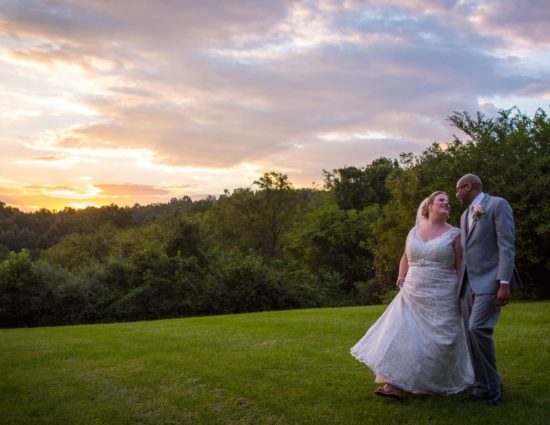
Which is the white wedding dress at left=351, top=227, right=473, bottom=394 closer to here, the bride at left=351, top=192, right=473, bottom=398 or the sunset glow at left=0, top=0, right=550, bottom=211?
the bride at left=351, top=192, right=473, bottom=398

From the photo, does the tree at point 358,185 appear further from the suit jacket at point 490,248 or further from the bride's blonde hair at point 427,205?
the suit jacket at point 490,248

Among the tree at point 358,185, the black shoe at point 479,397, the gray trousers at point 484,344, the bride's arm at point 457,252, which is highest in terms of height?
the tree at point 358,185

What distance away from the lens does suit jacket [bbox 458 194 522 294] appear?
6.29m

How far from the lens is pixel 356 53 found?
19.7 metres

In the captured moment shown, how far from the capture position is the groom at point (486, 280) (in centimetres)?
628

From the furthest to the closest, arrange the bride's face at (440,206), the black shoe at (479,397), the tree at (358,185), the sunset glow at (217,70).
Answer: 1. the tree at (358,185)
2. the sunset glow at (217,70)
3. the bride's face at (440,206)
4. the black shoe at (479,397)

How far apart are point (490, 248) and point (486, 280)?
41 cm

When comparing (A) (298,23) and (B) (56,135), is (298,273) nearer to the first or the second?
(B) (56,135)

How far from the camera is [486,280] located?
6367 mm

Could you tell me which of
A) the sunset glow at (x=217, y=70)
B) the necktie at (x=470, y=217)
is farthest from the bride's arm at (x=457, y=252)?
the sunset glow at (x=217, y=70)

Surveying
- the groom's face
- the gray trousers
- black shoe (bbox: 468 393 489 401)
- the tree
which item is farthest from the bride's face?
the tree

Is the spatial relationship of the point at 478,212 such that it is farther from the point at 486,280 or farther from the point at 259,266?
the point at 259,266

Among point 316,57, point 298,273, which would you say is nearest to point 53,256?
point 298,273

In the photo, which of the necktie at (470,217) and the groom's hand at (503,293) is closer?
the groom's hand at (503,293)
